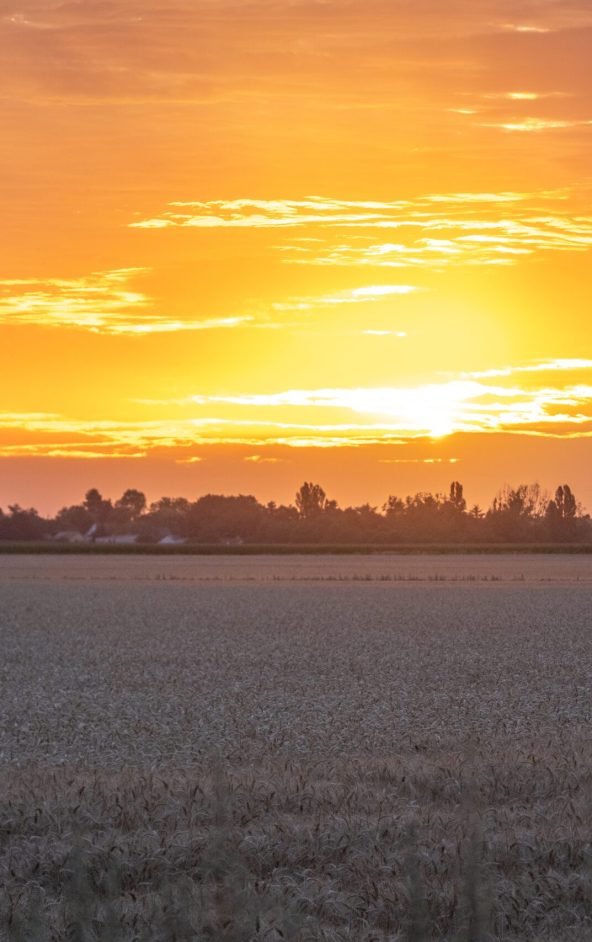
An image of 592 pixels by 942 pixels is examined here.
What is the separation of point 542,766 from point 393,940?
5.23 meters

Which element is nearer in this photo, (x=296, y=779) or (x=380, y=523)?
(x=296, y=779)

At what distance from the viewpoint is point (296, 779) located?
36.5 ft

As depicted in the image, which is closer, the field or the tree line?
the field

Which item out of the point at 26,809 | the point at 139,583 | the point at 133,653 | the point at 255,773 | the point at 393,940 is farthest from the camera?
the point at 139,583

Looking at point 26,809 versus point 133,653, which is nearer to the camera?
point 26,809

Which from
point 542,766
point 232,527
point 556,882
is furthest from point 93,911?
point 232,527

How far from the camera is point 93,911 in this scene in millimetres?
7188

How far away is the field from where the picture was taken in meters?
6.86

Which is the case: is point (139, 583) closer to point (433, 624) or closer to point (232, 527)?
point (433, 624)

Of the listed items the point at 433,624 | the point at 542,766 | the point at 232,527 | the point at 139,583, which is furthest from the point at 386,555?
the point at 542,766

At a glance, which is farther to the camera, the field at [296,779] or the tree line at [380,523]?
the tree line at [380,523]

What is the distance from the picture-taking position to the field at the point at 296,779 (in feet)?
22.5

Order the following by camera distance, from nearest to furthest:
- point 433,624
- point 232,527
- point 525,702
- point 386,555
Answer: point 525,702, point 433,624, point 386,555, point 232,527

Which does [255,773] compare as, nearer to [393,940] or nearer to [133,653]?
[393,940]
